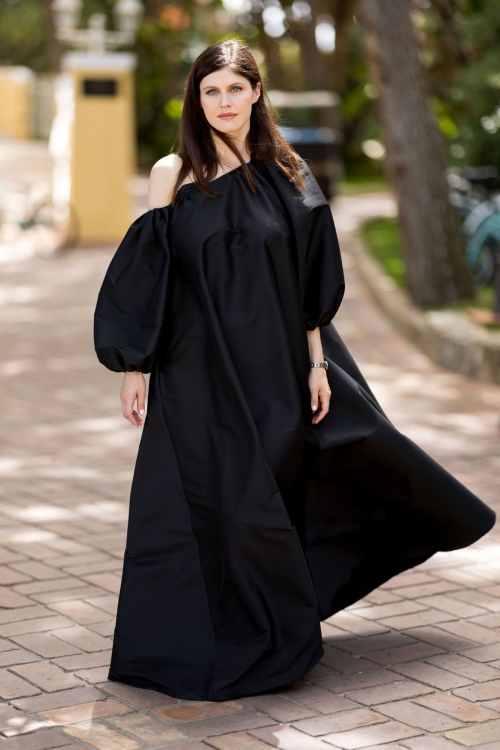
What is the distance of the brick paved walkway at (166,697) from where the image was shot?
3330 mm

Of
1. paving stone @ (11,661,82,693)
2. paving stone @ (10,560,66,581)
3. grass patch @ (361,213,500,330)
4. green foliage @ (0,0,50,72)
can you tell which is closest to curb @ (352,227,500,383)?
grass patch @ (361,213,500,330)

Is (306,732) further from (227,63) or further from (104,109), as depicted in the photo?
(104,109)

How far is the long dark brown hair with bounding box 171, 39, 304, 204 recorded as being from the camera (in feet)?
11.8

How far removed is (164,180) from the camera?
365cm

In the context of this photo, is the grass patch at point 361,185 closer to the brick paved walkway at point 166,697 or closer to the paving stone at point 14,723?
the brick paved walkway at point 166,697

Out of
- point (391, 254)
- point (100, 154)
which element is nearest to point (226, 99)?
point (391, 254)

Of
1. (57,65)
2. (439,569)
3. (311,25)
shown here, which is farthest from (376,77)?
(57,65)

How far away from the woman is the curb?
4903 millimetres

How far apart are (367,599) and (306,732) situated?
123 centimetres

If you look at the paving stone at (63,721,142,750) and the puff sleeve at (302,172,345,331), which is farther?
the puff sleeve at (302,172,345,331)

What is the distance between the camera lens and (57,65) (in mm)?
30172

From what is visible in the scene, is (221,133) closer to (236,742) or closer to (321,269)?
(321,269)

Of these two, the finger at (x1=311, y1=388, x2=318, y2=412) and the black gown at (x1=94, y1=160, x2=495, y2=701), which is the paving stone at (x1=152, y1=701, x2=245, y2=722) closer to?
the black gown at (x1=94, y1=160, x2=495, y2=701)

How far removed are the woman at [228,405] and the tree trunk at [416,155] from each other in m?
7.38
